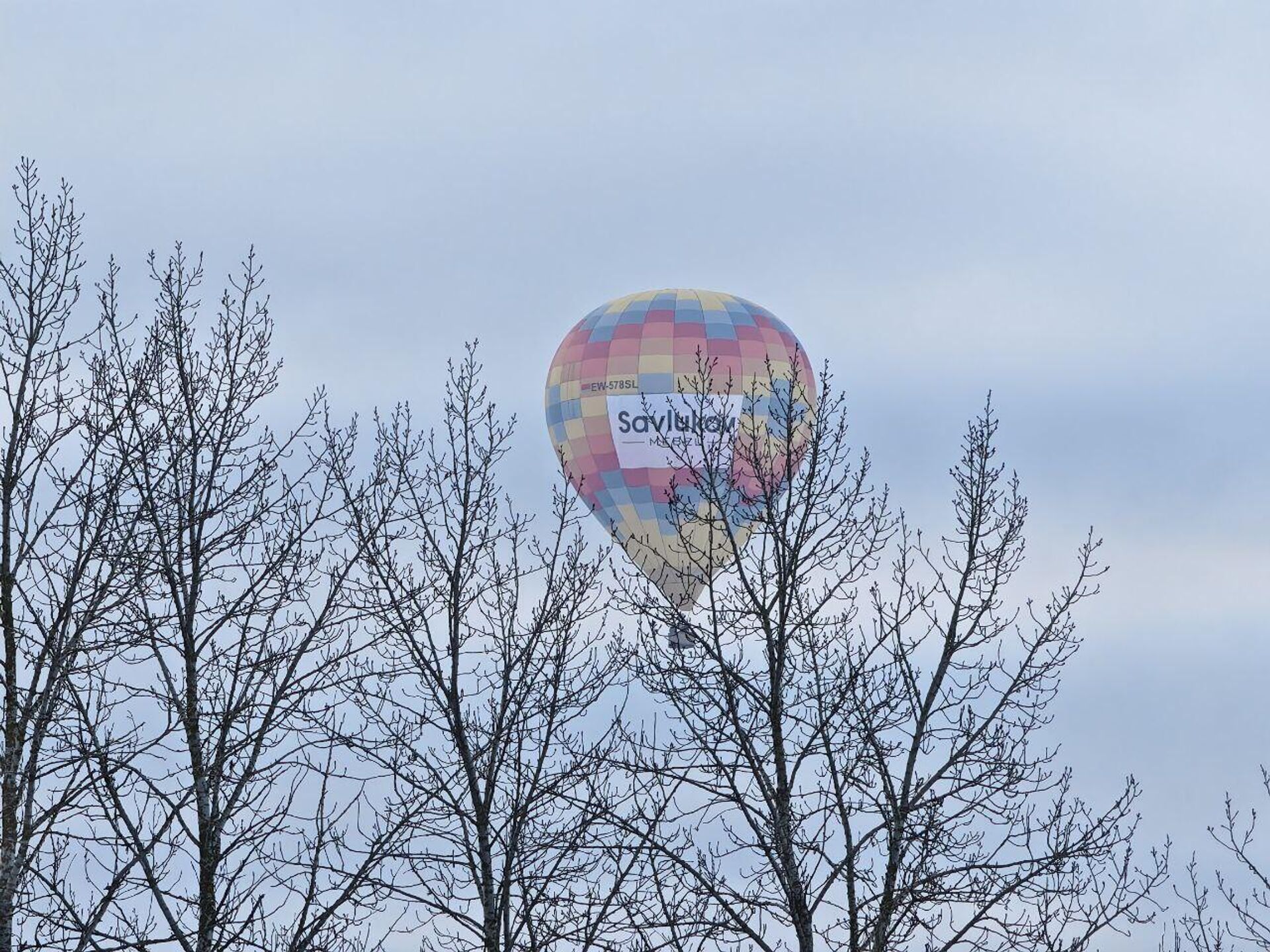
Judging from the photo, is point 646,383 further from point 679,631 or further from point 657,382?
point 679,631

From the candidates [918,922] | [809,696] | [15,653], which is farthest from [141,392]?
[918,922]

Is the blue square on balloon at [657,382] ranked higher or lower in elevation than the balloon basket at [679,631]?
higher

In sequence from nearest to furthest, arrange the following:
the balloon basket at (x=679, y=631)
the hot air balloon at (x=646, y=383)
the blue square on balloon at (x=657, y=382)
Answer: the balloon basket at (x=679, y=631), the hot air balloon at (x=646, y=383), the blue square on balloon at (x=657, y=382)

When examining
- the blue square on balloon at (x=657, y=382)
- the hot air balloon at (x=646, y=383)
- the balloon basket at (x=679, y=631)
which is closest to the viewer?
the balloon basket at (x=679, y=631)

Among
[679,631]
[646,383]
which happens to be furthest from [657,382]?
[679,631]

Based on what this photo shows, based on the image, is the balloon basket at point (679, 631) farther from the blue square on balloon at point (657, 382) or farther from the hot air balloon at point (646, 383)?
the blue square on balloon at point (657, 382)

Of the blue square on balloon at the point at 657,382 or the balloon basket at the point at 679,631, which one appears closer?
the balloon basket at the point at 679,631

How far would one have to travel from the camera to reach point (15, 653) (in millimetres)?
13422

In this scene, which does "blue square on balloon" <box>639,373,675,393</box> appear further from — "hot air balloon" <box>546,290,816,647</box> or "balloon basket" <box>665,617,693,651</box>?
"balloon basket" <box>665,617,693,651</box>

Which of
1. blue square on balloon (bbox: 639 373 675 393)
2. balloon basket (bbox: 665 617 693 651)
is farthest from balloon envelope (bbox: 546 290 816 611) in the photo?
balloon basket (bbox: 665 617 693 651)

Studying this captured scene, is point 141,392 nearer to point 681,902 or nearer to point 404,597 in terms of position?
point 404,597

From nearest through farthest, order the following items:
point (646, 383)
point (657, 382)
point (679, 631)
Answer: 1. point (679, 631)
2. point (657, 382)
3. point (646, 383)

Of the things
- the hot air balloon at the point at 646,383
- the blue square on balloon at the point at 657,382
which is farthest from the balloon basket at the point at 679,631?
the blue square on balloon at the point at 657,382

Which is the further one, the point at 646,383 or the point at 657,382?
the point at 646,383
